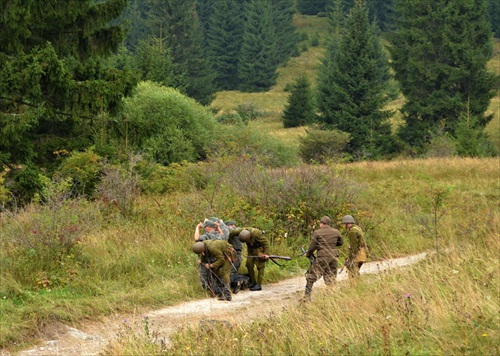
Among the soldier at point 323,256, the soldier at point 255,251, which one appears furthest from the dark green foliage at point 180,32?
the soldier at point 323,256

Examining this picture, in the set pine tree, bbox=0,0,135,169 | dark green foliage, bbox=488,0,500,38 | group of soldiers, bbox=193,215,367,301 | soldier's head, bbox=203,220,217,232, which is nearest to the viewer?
group of soldiers, bbox=193,215,367,301

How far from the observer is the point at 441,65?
49438 millimetres

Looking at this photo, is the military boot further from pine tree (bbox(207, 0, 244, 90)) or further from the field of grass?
pine tree (bbox(207, 0, 244, 90))

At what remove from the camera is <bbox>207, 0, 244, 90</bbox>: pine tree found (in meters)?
86.2

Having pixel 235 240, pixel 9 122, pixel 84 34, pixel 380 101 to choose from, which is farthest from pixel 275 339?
pixel 380 101

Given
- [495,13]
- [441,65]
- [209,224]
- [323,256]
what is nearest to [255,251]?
[209,224]

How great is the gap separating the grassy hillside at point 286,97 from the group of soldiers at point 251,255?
18532 millimetres

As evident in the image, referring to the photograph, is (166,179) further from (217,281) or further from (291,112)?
(291,112)

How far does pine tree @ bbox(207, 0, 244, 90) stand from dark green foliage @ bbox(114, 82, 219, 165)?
55928 millimetres

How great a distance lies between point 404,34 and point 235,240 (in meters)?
42.6

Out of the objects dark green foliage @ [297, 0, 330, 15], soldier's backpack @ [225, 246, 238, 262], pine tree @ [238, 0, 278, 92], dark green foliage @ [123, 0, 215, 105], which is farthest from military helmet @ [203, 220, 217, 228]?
dark green foliage @ [297, 0, 330, 15]

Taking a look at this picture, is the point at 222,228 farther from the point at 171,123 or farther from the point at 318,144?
the point at 318,144

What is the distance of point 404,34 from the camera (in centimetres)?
5206

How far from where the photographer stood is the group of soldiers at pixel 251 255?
1164 cm
